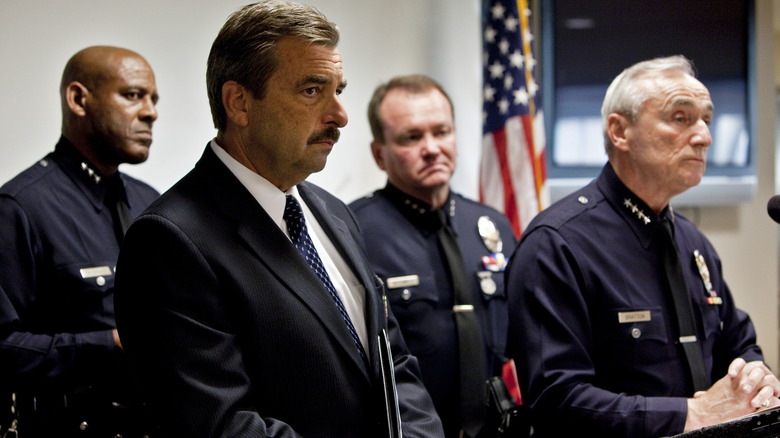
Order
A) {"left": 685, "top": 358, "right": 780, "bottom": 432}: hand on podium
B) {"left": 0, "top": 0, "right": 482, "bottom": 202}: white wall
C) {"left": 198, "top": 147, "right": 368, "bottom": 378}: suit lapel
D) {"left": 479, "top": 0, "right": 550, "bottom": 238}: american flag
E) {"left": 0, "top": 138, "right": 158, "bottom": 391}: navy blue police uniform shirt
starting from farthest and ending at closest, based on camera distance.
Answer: {"left": 479, "top": 0, "right": 550, "bottom": 238}: american flag → {"left": 0, "top": 0, "right": 482, "bottom": 202}: white wall → {"left": 0, "top": 138, "right": 158, "bottom": 391}: navy blue police uniform shirt → {"left": 685, "top": 358, "right": 780, "bottom": 432}: hand on podium → {"left": 198, "top": 147, "right": 368, "bottom": 378}: suit lapel

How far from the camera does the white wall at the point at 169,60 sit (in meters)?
2.37

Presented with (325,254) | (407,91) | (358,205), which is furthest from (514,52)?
(325,254)

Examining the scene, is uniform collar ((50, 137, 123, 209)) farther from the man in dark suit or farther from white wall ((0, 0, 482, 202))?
the man in dark suit

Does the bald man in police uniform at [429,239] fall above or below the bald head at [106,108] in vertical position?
below

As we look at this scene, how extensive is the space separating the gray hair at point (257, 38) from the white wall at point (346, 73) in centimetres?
131

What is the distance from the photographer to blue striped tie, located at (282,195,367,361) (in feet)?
4.56

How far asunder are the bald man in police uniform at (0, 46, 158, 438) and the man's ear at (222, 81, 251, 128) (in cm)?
78

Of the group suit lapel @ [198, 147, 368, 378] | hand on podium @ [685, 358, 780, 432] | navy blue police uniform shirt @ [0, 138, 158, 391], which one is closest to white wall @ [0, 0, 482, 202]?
navy blue police uniform shirt @ [0, 138, 158, 391]

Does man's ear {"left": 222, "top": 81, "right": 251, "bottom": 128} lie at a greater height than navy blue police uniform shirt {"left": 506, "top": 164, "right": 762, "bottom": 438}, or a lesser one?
greater

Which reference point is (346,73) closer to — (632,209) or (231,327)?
(632,209)

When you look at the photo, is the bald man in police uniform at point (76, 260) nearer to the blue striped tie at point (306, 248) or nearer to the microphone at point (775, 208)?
the blue striped tie at point (306, 248)

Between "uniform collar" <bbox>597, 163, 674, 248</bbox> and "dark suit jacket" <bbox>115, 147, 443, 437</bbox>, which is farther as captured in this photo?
"uniform collar" <bbox>597, 163, 674, 248</bbox>

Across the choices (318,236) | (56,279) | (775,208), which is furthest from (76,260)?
(775,208)

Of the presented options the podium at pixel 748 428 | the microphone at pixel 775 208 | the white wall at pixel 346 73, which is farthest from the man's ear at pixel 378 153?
the podium at pixel 748 428
